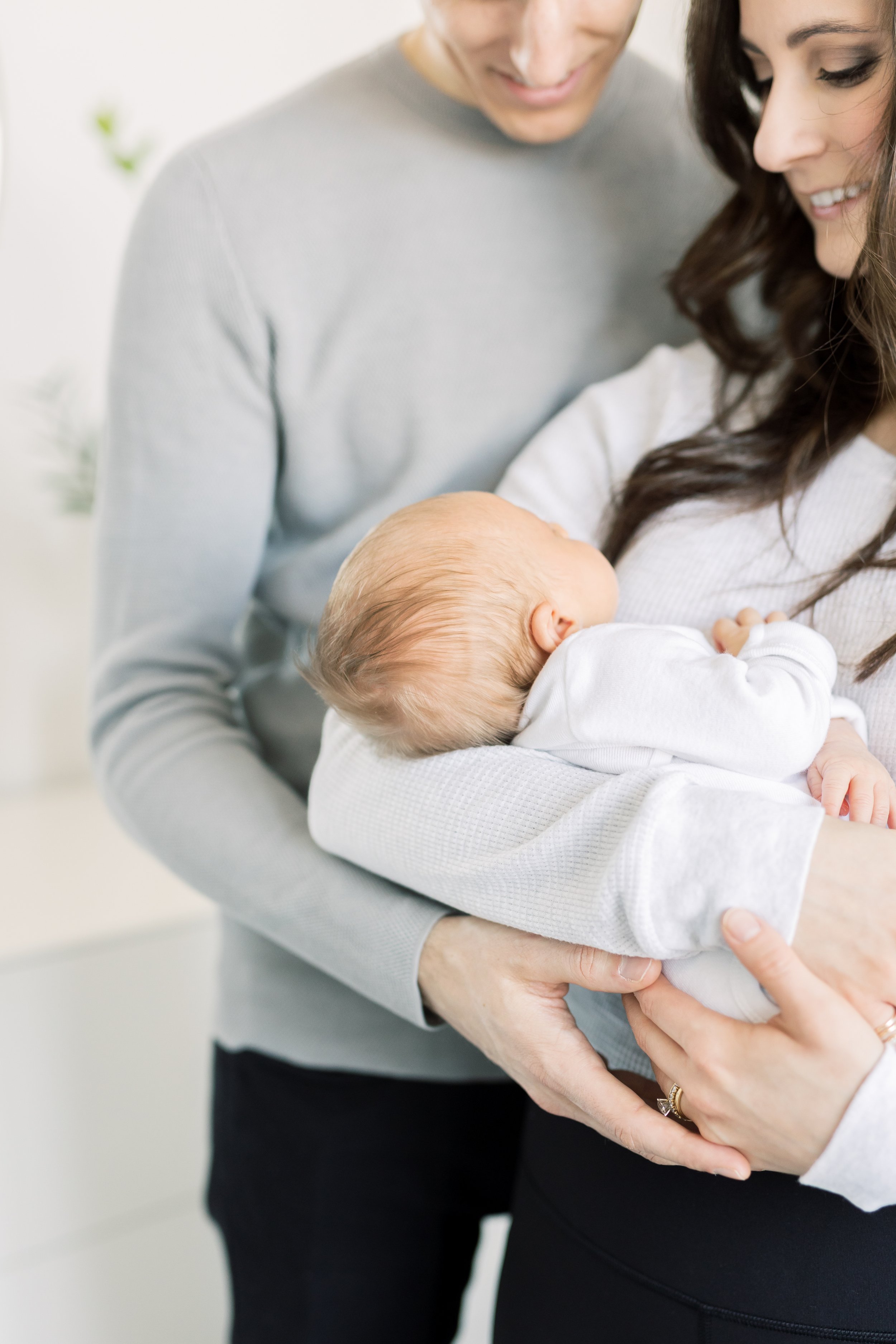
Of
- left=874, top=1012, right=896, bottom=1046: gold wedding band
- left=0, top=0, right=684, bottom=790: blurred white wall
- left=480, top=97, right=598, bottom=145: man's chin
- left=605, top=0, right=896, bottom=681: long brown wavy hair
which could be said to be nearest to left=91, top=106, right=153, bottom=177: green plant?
left=0, top=0, right=684, bottom=790: blurred white wall

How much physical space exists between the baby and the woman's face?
1.24 feet

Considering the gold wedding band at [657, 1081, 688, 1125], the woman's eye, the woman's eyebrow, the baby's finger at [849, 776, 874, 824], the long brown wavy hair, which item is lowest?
the gold wedding band at [657, 1081, 688, 1125]

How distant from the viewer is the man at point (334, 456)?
1044 millimetres

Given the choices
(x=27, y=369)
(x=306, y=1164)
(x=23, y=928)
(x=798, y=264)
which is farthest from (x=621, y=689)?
(x=27, y=369)

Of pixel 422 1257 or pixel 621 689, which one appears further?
pixel 422 1257

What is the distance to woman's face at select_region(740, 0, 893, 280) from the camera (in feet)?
2.77

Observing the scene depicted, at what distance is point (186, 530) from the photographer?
1.09 metres

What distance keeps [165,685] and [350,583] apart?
327 millimetres

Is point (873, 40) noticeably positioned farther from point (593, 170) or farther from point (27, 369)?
point (27, 369)

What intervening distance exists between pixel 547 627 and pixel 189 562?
16.9 inches

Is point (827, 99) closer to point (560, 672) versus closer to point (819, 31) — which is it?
point (819, 31)

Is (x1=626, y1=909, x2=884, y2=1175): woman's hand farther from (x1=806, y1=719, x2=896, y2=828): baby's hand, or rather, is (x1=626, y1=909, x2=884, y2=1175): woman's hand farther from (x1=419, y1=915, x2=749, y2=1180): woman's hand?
(x1=806, y1=719, x2=896, y2=828): baby's hand

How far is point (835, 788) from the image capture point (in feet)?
2.48

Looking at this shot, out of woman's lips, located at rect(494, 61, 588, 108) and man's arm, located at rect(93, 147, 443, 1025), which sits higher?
woman's lips, located at rect(494, 61, 588, 108)
